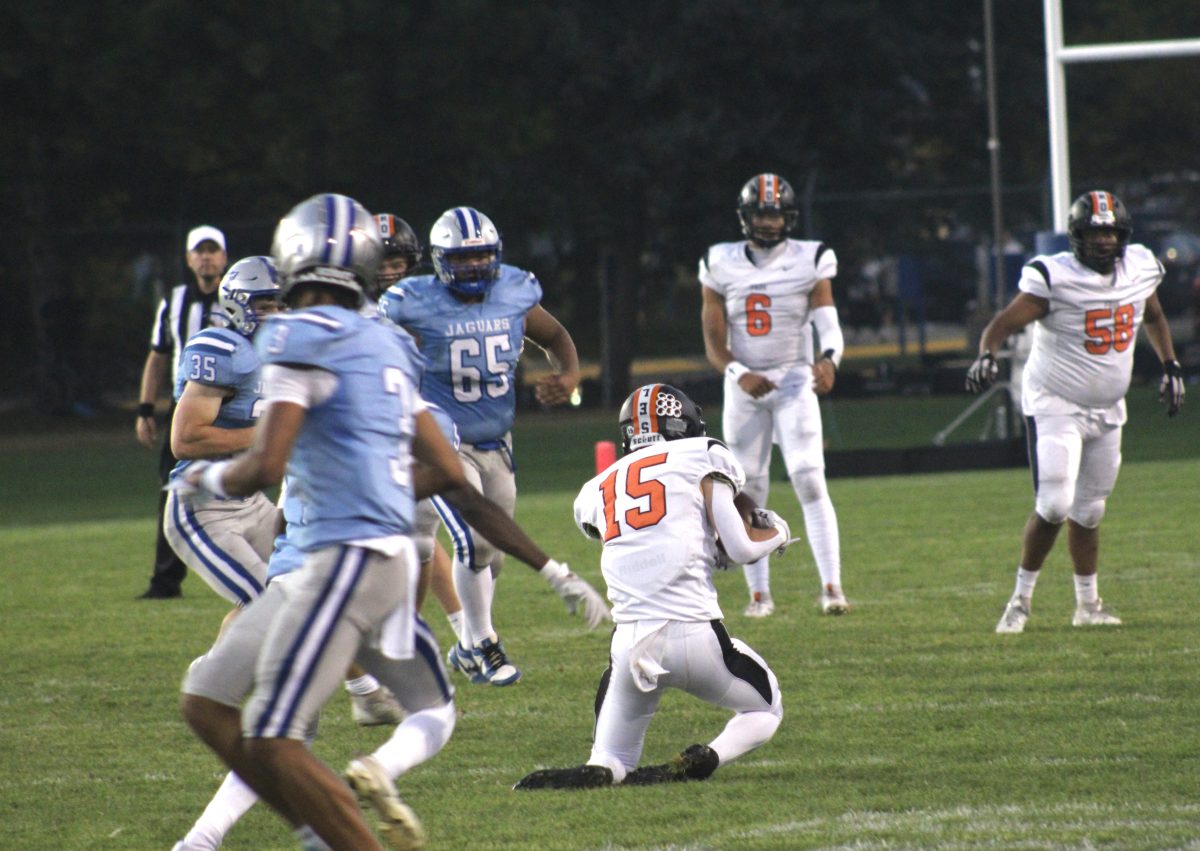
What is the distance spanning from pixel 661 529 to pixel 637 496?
0.46 ft

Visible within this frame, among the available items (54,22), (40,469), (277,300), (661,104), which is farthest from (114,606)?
(661,104)

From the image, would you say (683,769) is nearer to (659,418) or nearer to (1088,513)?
(659,418)

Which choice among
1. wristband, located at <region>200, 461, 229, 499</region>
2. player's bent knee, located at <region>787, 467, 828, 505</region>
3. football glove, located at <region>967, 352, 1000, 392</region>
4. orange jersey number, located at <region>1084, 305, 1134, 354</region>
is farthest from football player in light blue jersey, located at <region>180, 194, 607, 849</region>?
player's bent knee, located at <region>787, 467, 828, 505</region>

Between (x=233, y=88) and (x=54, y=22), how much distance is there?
2.45m

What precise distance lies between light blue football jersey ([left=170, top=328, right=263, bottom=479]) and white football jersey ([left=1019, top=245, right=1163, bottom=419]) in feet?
11.8

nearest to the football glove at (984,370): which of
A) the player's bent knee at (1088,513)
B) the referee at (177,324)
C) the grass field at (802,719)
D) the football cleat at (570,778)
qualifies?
the player's bent knee at (1088,513)

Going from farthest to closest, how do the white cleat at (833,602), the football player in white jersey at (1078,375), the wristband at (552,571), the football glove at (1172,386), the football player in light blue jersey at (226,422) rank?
the white cleat at (833,602) < the football glove at (1172,386) < the football player in white jersey at (1078,375) < the football player in light blue jersey at (226,422) < the wristband at (552,571)

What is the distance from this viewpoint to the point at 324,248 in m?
4.51

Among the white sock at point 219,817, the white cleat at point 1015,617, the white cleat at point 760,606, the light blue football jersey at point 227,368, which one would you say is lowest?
the white cleat at point 760,606

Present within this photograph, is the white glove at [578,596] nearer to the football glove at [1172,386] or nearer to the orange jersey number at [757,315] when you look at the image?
the football glove at [1172,386]

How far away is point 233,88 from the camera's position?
26156 mm

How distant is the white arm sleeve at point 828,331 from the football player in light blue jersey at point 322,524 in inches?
206

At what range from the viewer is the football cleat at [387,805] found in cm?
442

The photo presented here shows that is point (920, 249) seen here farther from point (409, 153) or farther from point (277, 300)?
point (277, 300)
